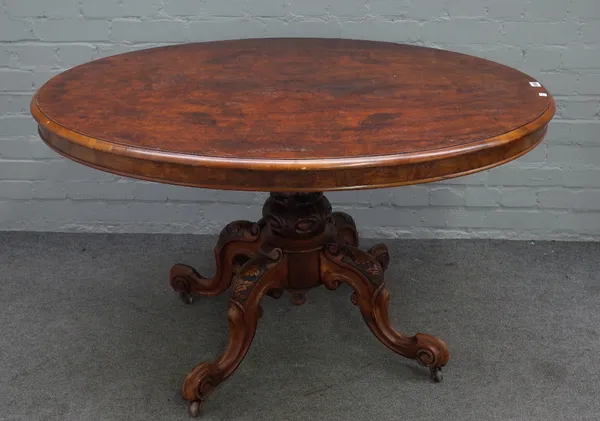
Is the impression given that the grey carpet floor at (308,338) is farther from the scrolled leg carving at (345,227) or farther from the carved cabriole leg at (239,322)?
the scrolled leg carving at (345,227)

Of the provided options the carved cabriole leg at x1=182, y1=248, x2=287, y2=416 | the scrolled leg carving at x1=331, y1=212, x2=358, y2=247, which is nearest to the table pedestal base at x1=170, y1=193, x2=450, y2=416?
the carved cabriole leg at x1=182, y1=248, x2=287, y2=416

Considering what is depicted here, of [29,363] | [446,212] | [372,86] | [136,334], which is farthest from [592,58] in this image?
[29,363]

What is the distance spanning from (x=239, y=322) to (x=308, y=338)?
29cm

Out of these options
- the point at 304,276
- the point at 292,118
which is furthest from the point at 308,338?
the point at 292,118

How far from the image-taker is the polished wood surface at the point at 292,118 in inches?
41.8

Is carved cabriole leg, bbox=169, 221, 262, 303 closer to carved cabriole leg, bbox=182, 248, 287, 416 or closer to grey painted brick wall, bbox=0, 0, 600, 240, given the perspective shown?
carved cabriole leg, bbox=182, 248, 287, 416

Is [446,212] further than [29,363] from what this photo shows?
Yes

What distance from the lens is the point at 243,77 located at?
1.50m

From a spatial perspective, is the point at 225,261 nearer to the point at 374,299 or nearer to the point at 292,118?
the point at 374,299

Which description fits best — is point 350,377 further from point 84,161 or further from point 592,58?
point 592,58

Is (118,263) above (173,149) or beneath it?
beneath

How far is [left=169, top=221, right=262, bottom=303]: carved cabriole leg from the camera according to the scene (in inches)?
68.4

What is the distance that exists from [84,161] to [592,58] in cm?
156

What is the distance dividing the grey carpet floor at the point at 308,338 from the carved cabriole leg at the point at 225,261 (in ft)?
0.20
